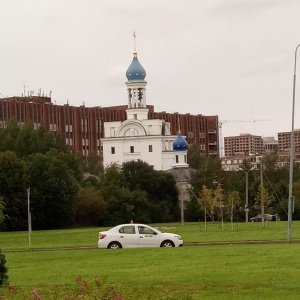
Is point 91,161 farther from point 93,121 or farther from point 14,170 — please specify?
point 14,170

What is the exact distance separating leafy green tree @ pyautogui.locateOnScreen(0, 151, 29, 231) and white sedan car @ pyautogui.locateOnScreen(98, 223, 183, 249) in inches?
1836

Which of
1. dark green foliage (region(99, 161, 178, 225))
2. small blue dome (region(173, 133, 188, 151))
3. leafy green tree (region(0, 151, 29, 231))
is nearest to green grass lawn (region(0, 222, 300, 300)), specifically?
leafy green tree (region(0, 151, 29, 231))

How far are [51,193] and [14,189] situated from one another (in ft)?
16.4

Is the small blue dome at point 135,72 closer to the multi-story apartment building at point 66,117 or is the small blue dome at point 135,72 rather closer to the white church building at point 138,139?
the white church building at point 138,139

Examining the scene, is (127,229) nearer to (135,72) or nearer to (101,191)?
(101,191)

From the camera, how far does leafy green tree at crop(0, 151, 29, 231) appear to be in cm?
9206

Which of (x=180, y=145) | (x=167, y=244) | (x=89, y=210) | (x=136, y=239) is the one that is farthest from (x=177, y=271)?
(x=180, y=145)

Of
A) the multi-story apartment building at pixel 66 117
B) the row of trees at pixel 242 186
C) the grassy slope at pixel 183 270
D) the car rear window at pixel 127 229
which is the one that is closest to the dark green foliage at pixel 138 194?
the row of trees at pixel 242 186

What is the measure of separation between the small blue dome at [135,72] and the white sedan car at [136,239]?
369 ft

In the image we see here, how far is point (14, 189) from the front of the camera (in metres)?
94.8

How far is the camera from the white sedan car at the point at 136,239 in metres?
44.6

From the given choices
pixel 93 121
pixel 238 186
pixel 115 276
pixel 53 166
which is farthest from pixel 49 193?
pixel 93 121

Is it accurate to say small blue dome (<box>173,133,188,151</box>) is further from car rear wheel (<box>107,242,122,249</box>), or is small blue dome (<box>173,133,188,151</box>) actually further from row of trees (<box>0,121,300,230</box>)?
car rear wheel (<box>107,242,122,249</box>)

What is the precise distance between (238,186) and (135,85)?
41.5 m
